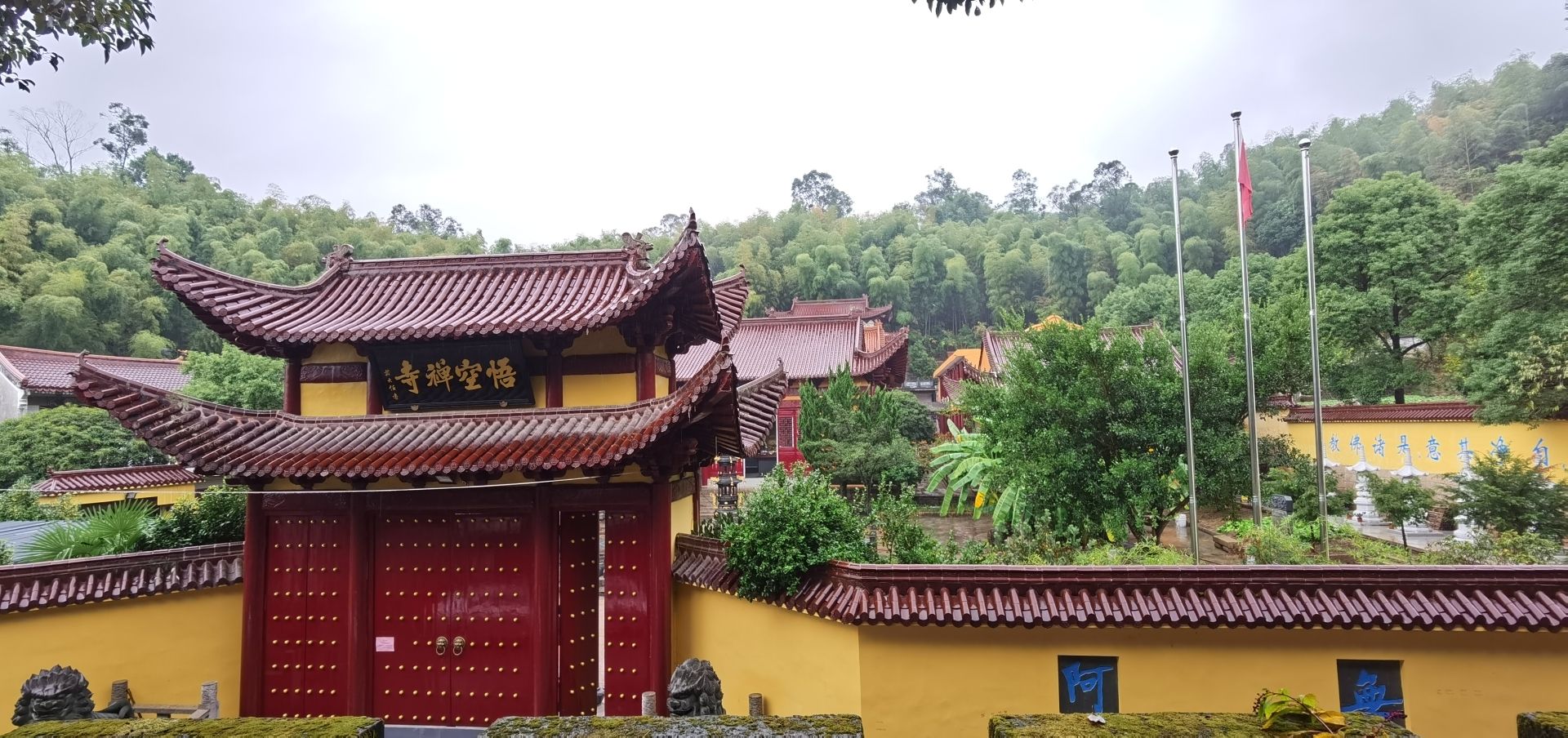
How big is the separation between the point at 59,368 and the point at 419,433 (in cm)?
3011

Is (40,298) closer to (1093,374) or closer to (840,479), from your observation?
(840,479)

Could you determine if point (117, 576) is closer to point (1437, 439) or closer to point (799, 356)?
point (799, 356)

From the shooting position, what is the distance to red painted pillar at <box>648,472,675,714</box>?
7992 millimetres

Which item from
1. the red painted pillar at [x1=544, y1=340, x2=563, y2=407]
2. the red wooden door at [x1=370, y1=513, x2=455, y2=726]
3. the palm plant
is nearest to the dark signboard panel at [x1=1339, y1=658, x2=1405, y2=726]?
the red painted pillar at [x1=544, y1=340, x2=563, y2=407]

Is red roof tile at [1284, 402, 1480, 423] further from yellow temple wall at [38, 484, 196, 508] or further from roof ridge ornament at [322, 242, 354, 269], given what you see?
yellow temple wall at [38, 484, 196, 508]

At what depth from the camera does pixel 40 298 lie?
35594mm

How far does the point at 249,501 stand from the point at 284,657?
1.81 m

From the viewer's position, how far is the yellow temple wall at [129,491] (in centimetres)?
1841

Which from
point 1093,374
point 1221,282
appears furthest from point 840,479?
point 1221,282

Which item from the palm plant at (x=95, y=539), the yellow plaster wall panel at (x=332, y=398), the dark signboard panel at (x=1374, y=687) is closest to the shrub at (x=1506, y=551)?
the dark signboard panel at (x=1374, y=687)

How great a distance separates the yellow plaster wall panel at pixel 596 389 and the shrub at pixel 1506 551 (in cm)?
1081

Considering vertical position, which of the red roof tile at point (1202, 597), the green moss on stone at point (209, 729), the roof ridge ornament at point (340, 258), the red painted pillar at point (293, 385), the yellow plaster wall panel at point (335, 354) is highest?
the roof ridge ornament at point (340, 258)

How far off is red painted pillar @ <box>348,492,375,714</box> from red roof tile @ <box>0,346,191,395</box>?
24.5 metres

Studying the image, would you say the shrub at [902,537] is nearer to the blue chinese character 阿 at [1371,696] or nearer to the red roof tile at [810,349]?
the blue chinese character 阿 at [1371,696]
